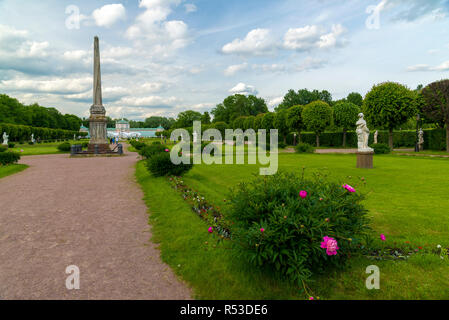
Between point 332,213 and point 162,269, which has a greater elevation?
point 332,213

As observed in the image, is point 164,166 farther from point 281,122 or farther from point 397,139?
point 397,139

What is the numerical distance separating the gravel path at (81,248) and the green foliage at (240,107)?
82766 millimetres

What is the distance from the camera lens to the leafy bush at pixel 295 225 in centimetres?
306

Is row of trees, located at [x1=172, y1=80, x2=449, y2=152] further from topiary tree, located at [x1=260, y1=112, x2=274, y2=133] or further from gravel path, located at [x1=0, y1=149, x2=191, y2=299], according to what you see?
gravel path, located at [x1=0, y1=149, x2=191, y2=299]

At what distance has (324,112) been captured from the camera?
120ft

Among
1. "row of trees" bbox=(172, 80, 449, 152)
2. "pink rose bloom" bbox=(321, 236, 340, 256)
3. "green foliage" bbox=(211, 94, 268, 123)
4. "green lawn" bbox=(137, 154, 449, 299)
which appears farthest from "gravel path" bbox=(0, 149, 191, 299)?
"green foliage" bbox=(211, 94, 268, 123)

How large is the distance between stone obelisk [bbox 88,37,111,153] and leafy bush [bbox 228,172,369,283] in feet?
78.7

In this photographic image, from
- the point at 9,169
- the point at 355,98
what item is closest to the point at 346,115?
the point at 9,169

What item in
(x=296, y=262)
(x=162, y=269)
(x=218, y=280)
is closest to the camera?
(x=296, y=262)

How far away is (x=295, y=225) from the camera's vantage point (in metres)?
3.02

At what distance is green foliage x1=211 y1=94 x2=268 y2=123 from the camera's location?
91.4 metres

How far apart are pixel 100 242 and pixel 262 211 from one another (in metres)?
3.19
